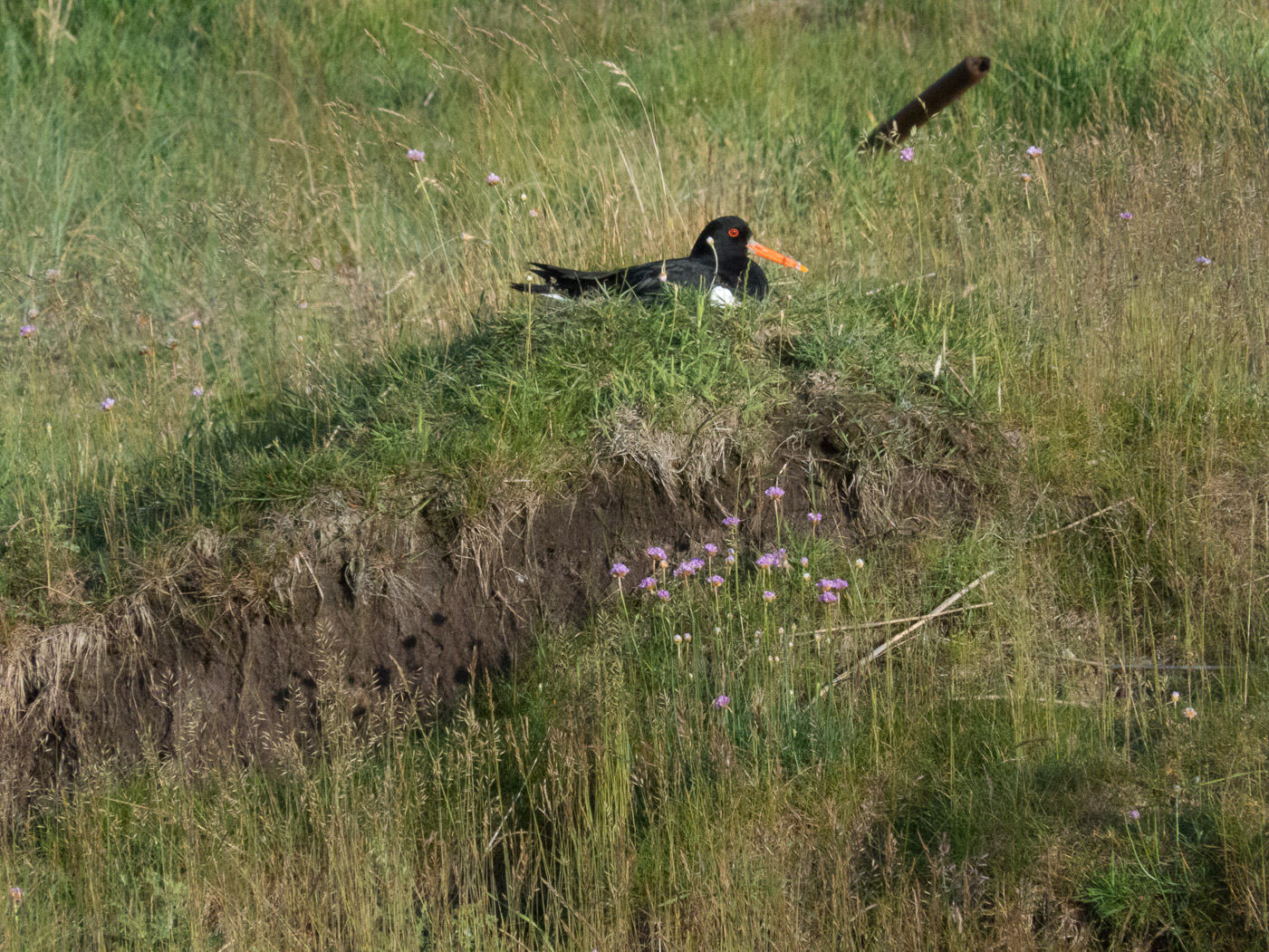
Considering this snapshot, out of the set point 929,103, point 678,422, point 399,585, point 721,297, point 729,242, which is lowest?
point 399,585

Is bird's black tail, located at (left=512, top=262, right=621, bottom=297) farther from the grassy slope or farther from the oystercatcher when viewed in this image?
the grassy slope

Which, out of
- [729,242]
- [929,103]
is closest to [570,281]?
[729,242]

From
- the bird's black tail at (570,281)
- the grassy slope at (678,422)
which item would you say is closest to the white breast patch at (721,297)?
the grassy slope at (678,422)

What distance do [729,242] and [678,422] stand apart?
1.39 meters

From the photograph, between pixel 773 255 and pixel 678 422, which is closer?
pixel 678 422

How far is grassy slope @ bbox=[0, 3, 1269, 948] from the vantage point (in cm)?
276

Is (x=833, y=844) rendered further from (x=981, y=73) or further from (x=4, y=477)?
(x=981, y=73)

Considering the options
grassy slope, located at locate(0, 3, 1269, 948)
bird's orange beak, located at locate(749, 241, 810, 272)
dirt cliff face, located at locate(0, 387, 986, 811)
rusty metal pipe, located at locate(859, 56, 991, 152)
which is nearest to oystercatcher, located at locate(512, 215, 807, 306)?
bird's orange beak, located at locate(749, 241, 810, 272)

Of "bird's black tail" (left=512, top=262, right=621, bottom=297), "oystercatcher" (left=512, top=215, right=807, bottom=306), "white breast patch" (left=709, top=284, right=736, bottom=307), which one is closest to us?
"white breast patch" (left=709, top=284, right=736, bottom=307)

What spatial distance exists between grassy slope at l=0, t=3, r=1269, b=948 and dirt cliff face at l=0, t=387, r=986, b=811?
140 mm

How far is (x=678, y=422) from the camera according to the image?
155 inches

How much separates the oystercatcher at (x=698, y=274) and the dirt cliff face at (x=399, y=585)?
2.36 feet

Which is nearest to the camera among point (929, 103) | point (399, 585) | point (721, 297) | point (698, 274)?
point (399, 585)

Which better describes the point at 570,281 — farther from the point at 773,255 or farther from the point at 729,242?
the point at 773,255
